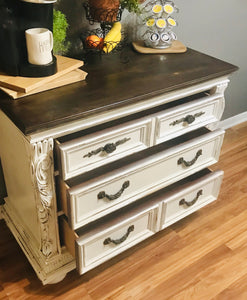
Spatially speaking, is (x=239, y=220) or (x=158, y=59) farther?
(x=239, y=220)

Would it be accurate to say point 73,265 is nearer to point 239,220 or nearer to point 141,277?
point 141,277

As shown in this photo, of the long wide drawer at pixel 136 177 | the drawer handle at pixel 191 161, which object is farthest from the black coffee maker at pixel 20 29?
the drawer handle at pixel 191 161

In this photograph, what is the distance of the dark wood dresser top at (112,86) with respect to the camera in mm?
1094

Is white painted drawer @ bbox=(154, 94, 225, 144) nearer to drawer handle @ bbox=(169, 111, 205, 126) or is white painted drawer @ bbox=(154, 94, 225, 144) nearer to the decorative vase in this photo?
drawer handle @ bbox=(169, 111, 205, 126)

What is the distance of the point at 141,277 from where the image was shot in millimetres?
1511

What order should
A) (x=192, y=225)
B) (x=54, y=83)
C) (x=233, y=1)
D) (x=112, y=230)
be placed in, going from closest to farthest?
(x=54, y=83), (x=112, y=230), (x=192, y=225), (x=233, y=1)

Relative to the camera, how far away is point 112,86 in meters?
1.28

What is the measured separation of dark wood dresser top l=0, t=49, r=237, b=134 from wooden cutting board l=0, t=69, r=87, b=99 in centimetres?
2

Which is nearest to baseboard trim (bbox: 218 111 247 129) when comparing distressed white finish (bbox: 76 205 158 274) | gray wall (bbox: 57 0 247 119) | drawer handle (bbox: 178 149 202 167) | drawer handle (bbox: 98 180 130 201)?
gray wall (bbox: 57 0 247 119)

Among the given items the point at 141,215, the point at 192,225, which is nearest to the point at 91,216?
the point at 141,215

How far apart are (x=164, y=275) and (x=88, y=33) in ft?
3.61

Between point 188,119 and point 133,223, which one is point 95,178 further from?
point 188,119

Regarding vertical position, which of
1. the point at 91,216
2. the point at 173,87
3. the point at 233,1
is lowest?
the point at 91,216

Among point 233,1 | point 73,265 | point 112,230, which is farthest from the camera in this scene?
point 233,1
